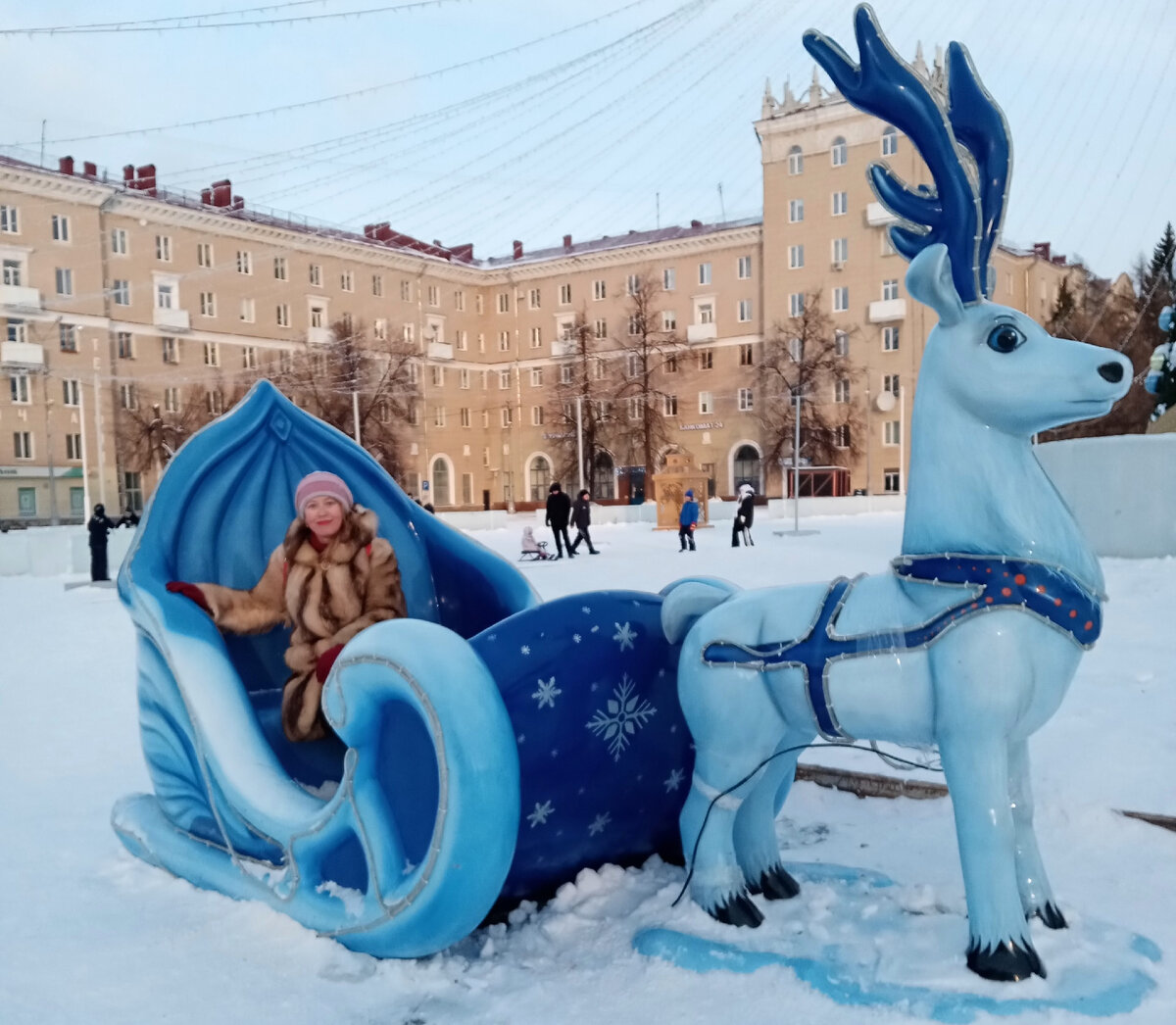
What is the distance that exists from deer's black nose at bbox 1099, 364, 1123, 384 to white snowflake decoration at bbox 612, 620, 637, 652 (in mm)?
1278

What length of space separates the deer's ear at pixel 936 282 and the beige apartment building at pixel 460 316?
791 inches

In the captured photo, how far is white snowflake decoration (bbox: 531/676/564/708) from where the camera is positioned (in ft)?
7.89

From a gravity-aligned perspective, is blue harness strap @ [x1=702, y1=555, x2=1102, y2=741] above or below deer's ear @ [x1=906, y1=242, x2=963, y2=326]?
below

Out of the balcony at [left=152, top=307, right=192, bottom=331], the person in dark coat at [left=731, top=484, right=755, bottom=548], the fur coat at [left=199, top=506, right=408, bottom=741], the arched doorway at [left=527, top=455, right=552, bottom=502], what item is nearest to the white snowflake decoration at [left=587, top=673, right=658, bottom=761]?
the fur coat at [left=199, top=506, right=408, bottom=741]

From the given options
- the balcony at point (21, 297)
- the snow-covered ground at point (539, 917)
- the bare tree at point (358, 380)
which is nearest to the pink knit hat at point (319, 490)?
the snow-covered ground at point (539, 917)

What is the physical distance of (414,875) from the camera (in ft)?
7.66

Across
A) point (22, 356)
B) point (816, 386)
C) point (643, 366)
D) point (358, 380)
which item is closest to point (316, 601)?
point (358, 380)

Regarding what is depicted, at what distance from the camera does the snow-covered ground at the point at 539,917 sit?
2.21m

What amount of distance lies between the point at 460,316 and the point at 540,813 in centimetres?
3432

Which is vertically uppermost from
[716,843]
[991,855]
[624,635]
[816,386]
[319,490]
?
[816,386]

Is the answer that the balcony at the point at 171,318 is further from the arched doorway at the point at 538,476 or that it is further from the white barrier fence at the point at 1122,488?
the white barrier fence at the point at 1122,488

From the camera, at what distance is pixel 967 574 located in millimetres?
2146

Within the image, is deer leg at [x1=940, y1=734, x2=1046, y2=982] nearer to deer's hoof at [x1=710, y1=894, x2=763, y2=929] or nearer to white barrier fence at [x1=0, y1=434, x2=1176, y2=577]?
deer's hoof at [x1=710, y1=894, x2=763, y2=929]

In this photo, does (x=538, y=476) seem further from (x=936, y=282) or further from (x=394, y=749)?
(x=936, y=282)
